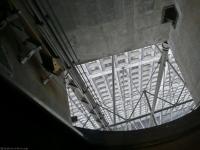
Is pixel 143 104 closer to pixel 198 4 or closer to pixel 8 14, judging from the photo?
pixel 198 4

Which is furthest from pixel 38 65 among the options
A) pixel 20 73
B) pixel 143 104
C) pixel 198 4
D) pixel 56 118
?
pixel 143 104

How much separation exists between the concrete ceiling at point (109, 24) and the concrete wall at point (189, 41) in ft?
1.98

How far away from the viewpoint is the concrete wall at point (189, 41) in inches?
226

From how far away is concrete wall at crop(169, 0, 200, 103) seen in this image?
18.9ft

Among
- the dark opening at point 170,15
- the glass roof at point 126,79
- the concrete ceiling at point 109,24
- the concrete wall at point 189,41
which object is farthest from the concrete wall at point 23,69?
the glass roof at point 126,79

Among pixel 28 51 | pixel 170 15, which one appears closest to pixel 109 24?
pixel 170 15

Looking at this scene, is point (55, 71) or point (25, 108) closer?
point (25, 108)

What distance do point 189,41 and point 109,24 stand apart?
2112 millimetres

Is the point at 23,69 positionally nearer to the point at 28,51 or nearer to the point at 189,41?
the point at 28,51

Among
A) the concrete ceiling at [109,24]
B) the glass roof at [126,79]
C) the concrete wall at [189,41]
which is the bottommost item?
the concrete wall at [189,41]

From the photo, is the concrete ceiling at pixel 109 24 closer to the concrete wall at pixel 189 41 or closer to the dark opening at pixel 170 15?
the dark opening at pixel 170 15

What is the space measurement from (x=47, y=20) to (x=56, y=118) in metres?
3.88

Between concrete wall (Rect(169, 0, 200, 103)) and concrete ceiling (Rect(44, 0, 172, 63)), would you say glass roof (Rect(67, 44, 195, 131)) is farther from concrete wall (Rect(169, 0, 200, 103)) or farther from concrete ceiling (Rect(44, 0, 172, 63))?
concrete wall (Rect(169, 0, 200, 103))

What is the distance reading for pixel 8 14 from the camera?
11.0 ft
